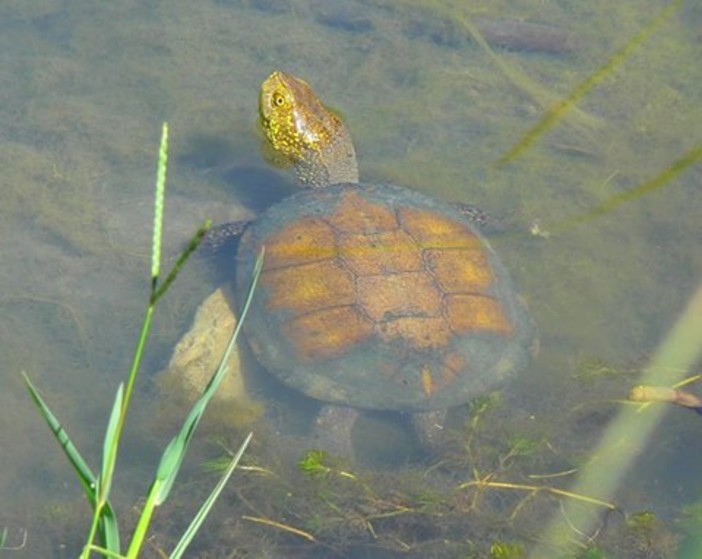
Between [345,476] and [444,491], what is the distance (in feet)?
1.23

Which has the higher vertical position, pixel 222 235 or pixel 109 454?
pixel 109 454

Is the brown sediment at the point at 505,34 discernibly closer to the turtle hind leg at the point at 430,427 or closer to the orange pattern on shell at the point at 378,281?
the orange pattern on shell at the point at 378,281

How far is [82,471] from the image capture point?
156cm

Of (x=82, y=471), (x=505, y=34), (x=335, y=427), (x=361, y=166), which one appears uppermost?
(x=82, y=471)

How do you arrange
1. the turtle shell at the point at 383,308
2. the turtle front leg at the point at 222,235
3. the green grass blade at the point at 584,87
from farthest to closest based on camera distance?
the green grass blade at the point at 584,87, the turtle front leg at the point at 222,235, the turtle shell at the point at 383,308

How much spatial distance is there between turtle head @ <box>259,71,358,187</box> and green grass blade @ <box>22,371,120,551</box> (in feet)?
11.6

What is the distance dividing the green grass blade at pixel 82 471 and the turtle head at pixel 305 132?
3524 millimetres

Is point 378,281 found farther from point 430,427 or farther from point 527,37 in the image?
point 527,37

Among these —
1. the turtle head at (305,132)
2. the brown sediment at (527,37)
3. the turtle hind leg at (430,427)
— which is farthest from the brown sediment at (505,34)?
the turtle hind leg at (430,427)

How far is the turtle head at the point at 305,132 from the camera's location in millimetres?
4961

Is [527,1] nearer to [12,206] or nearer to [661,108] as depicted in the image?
[661,108]

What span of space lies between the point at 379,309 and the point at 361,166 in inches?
64.9

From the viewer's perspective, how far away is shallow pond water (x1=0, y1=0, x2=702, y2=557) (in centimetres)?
414

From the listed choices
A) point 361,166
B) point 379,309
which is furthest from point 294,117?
point 379,309
